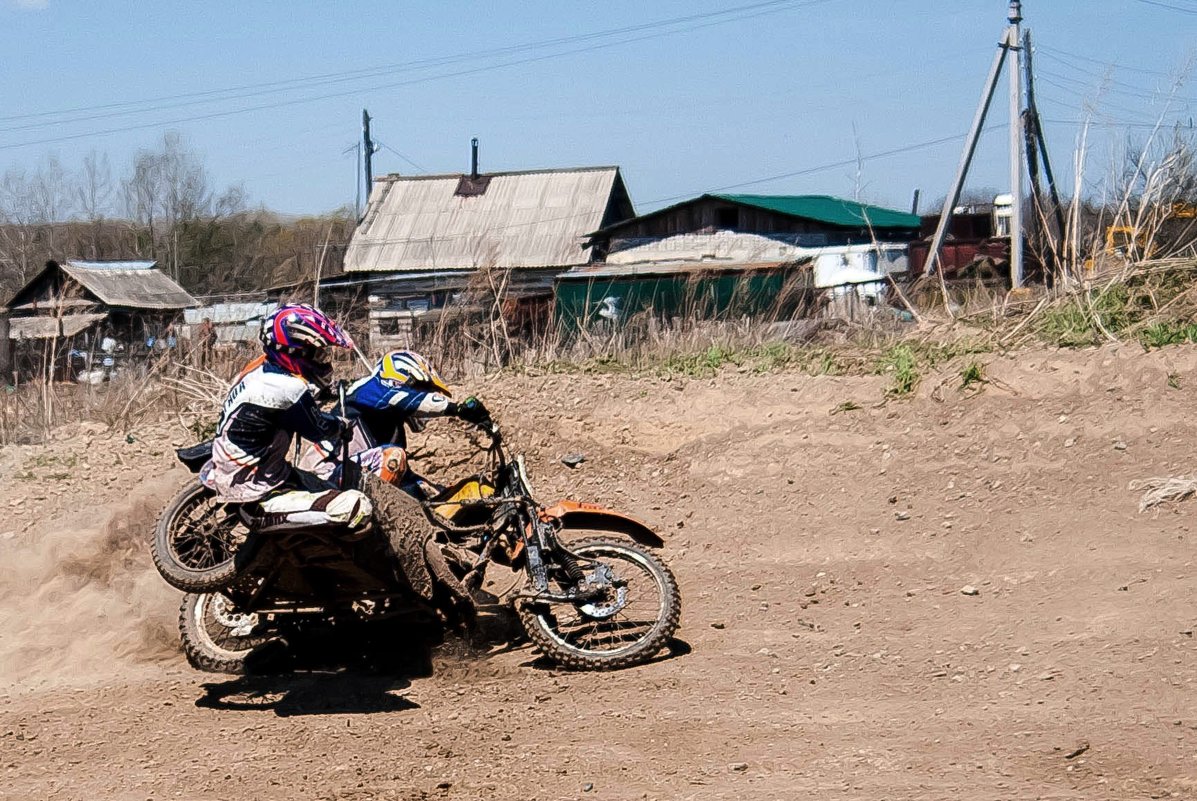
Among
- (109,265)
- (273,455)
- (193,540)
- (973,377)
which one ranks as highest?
(109,265)

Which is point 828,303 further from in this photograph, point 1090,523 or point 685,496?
point 1090,523

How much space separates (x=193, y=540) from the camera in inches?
277

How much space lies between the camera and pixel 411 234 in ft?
142

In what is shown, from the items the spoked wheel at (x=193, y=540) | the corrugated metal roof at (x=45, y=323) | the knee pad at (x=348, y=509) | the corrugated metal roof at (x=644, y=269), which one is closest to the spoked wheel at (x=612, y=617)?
the knee pad at (x=348, y=509)

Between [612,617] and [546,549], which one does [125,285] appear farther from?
[612,617]

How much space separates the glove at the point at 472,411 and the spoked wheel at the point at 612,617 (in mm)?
856

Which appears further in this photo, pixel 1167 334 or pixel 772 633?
pixel 1167 334

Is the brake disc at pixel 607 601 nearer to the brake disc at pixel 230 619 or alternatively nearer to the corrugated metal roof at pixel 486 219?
the brake disc at pixel 230 619

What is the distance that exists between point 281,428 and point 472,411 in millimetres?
1038

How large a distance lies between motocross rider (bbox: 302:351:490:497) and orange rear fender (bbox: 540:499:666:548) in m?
0.66

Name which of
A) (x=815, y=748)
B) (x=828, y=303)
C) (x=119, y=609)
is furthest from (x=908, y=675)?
(x=828, y=303)

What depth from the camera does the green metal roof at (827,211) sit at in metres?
36.3

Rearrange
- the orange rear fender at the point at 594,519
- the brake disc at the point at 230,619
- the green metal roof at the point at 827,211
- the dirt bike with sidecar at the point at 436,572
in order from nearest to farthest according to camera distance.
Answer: the dirt bike with sidecar at the point at 436,572
the orange rear fender at the point at 594,519
the brake disc at the point at 230,619
the green metal roof at the point at 827,211

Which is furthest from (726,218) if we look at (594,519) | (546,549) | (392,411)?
(546,549)
